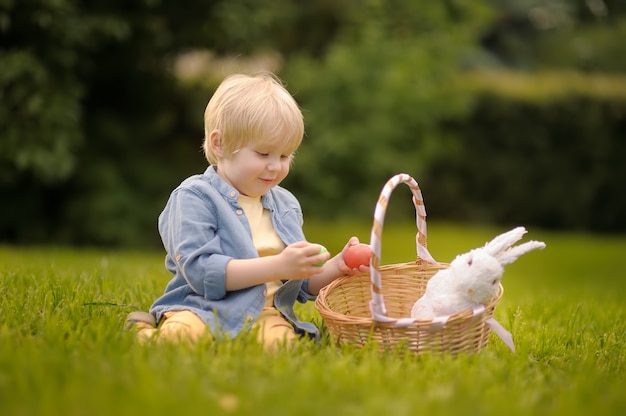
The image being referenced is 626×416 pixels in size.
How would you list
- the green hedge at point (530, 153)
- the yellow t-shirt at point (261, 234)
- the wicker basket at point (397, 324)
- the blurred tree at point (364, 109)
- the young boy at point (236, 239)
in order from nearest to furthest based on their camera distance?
the wicker basket at point (397, 324)
the young boy at point (236, 239)
the yellow t-shirt at point (261, 234)
the blurred tree at point (364, 109)
the green hedge at point (530, 153)

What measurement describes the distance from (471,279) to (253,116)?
98 centimetres

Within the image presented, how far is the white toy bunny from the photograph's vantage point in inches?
100

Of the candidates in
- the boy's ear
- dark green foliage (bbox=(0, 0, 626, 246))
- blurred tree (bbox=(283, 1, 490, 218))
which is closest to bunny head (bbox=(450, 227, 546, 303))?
the boy's ear

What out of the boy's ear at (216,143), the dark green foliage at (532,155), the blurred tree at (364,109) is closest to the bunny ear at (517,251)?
the boy's ear at (216,143)

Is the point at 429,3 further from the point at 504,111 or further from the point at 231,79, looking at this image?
the point at 231,79

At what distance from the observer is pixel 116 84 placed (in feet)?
Answer: 25.6

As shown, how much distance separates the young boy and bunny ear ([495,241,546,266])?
0.54 metres

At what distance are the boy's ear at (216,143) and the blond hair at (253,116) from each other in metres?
0.01

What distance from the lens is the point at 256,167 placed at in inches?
107

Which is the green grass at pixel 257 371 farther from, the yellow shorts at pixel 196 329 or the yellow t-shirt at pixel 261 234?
the yellow t-shirt at pixel 261 234

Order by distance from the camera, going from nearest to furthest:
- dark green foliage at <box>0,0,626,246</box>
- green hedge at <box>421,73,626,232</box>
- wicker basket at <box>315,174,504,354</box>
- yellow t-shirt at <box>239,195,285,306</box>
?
wicker basket at <box>315,174,504,354</box> → yellow t-shirt at <box>239,195,285,306</box> → dark green foliage at <box>0,0,626,246</box> → green hedge at <box>421,73,626,232</box>

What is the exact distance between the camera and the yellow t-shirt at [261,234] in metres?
2.89

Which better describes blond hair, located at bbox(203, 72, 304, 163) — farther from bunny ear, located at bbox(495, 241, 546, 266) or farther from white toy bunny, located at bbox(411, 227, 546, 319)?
bunny ear, located at bbox(495, 241, 546, 266)

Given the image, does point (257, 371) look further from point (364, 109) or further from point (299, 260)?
point (364, 109)
